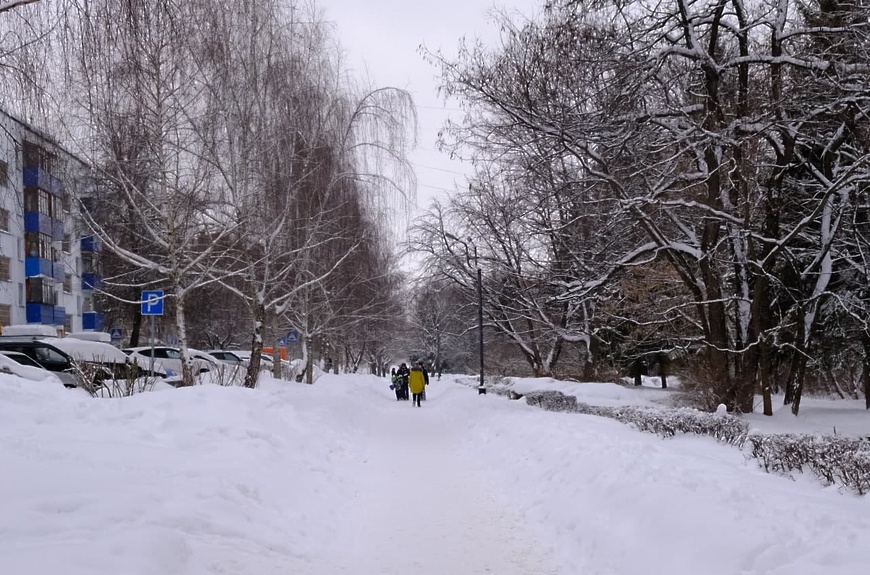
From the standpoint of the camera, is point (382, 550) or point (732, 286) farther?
point (732, 286)

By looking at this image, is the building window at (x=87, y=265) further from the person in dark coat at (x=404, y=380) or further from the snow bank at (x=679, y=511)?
the snow bank at (x=679, y=511)

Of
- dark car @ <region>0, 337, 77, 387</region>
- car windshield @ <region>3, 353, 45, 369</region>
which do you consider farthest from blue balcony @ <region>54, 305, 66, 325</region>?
car windshield @ <region>3, 353, 45, 369</region>

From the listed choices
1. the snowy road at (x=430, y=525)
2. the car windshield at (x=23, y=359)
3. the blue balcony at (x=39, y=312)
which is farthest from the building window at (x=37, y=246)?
the snowy road at (x=430, y=525)

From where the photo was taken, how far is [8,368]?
18.2 metres

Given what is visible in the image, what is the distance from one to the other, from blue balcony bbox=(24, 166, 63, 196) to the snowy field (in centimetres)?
313

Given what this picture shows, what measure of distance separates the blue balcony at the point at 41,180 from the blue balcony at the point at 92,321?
39.9 meters

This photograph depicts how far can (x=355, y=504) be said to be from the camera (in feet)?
29.8

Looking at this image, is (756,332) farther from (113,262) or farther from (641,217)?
(113,262)

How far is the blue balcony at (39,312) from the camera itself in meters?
44.0

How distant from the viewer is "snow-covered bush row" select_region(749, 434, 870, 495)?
715 cm

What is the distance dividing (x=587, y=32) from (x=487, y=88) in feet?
9.58

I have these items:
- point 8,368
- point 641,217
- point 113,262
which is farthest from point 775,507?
point 113,262

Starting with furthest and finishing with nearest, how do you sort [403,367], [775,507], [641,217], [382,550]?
[403,367] → [641,217] → [382,550] → [775,507]

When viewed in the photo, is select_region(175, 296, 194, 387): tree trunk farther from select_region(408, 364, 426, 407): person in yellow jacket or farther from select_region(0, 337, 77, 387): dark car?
select_region(408, 364, 426, 407): person in yellow jacket
